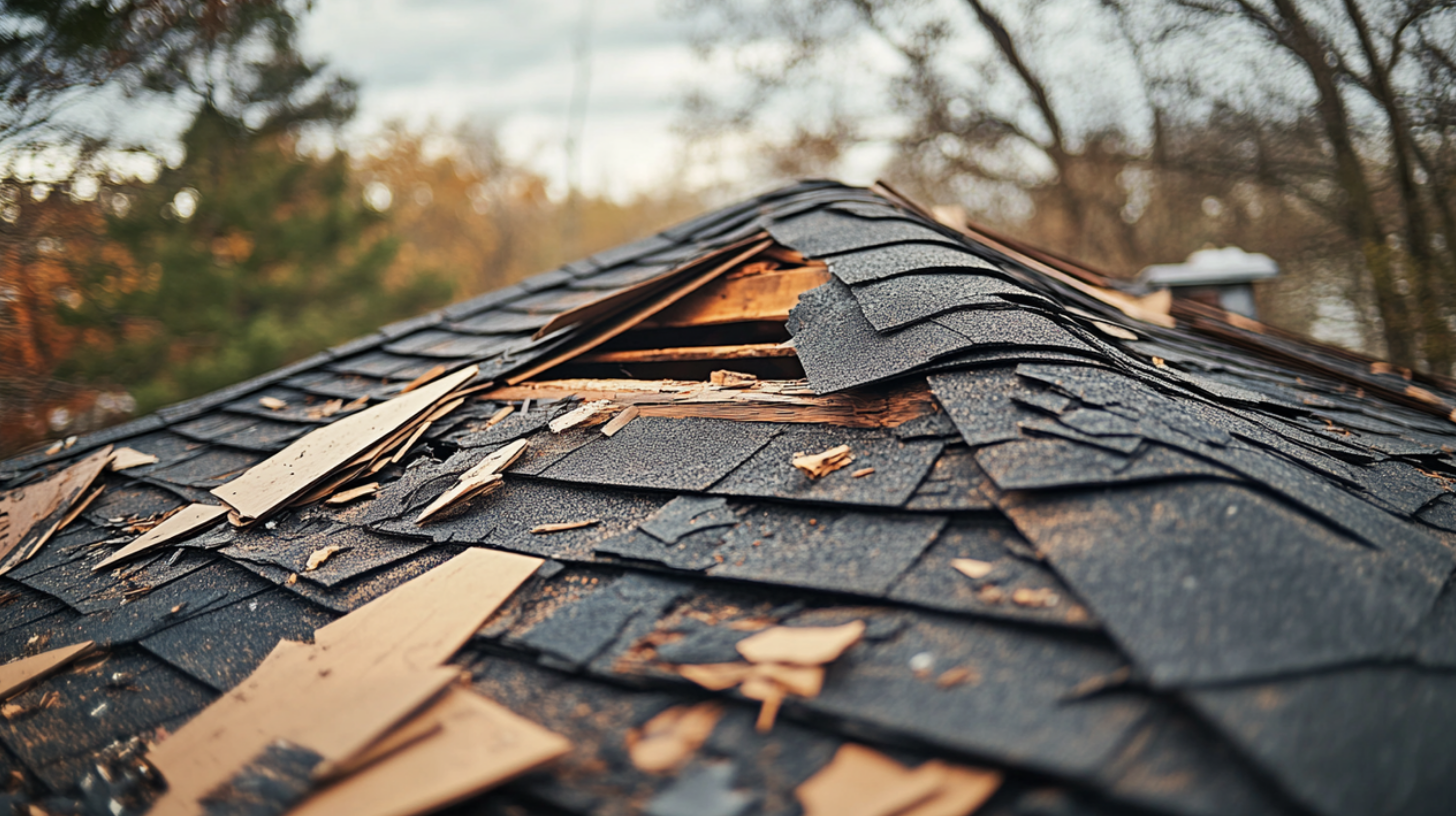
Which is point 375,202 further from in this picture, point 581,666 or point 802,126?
point 581,666

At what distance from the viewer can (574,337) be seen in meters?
2.95

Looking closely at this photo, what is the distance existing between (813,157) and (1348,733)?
16575 mm

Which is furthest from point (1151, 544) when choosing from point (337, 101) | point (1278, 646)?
point (337, 101)

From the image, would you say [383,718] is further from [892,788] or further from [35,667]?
[35,667]

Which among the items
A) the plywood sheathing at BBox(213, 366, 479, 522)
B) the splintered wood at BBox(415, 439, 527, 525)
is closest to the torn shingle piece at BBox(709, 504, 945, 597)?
the splintered wood at BBox(415, 439, 527, 525)

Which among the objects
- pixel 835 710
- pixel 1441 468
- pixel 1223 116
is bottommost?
pixel 1441 468

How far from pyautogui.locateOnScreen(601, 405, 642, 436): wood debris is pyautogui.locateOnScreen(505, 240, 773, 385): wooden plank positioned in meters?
0.65

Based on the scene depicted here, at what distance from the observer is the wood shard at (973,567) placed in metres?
1.26

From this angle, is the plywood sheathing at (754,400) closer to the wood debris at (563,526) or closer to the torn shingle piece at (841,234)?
the wood debris at (563,526)

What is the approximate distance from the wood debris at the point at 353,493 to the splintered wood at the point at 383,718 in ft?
2.47

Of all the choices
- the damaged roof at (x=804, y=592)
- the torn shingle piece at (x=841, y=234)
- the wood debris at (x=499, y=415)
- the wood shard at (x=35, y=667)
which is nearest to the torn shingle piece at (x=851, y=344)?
the damaged roof at (x=804, y=592)

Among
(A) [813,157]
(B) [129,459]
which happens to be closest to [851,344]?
(B) [129,459]

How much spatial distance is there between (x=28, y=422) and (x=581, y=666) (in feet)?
38.0

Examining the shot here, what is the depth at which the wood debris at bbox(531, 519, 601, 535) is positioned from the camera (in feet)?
5.87
